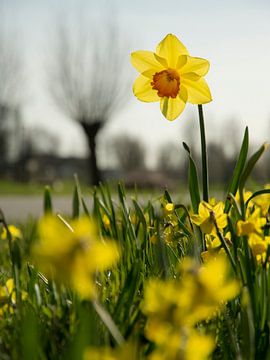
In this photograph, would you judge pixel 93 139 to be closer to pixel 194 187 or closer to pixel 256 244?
pixel 194 187

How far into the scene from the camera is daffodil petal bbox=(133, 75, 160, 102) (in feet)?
4.56

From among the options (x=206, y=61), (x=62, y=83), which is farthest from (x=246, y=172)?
(x=62, y=83)

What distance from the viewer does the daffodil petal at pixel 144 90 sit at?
1.39 m

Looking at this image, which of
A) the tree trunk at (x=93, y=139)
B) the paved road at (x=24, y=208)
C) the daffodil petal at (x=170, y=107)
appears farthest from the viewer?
the tree trunk at (x=93, y=139)

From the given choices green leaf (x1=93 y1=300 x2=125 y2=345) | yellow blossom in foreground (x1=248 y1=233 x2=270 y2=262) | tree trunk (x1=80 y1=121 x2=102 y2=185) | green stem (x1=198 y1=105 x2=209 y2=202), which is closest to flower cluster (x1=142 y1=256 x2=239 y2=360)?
green leaf (x1=93 y1=300 x2=125 y2=345)

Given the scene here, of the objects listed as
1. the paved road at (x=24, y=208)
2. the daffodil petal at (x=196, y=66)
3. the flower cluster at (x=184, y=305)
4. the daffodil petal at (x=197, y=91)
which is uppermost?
the daffodil petal at (x=196, y=66)

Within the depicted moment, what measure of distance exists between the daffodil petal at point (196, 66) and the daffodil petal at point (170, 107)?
0.35 feet

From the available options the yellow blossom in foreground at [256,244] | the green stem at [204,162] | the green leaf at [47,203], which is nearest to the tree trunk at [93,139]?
the green leaf at [47,203]

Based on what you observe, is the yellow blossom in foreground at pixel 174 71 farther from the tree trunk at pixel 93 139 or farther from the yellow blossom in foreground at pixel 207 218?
the tree trunk at pixel 93 139

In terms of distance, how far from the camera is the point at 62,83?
2173cm

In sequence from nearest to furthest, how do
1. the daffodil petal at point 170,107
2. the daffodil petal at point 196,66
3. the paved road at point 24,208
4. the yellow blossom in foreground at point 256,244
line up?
the yellow blossom in foreground at point 256,244
the daffodil petal at point 196,66
the daffodil petal at point 170,107
the paved road at point 24,208

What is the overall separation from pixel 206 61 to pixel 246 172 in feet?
1.17

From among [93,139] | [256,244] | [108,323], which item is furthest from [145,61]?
[93,139]

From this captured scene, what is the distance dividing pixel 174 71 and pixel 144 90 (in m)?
0.12
